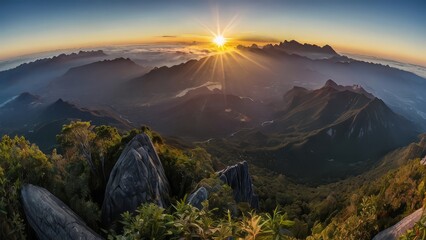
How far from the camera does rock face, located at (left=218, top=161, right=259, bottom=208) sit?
5181 cm

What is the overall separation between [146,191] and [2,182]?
11783 mm

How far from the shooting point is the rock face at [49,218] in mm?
22875

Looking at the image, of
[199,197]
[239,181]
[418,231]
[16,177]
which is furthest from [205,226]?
[239,181]

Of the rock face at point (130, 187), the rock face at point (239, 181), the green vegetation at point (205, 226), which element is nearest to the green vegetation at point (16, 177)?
the rock face at point (130, 187)

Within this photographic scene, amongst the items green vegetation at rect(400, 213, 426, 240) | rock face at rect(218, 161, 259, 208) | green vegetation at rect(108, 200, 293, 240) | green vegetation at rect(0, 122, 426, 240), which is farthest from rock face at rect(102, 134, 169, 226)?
green vegetation at rect(400, 213, 426, 240)

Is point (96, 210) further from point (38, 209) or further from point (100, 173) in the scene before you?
point (100, 173)

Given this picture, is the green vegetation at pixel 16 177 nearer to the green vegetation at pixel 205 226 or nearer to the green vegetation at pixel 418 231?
the green vegetation at pixel 205 226

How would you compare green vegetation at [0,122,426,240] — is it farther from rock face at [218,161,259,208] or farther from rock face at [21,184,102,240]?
rock face at [218,161,259,208]

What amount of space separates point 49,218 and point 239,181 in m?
37.7

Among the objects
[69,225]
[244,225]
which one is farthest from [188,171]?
[244,225]

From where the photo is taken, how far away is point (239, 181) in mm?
56969

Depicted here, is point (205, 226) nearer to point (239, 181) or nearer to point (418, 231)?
point (418, 231)

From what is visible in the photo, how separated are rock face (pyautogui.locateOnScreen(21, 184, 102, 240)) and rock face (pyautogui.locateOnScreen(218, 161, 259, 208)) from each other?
26890 millimetres

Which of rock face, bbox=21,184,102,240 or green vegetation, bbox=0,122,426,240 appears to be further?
rock face, bbox=21,184,102,240
